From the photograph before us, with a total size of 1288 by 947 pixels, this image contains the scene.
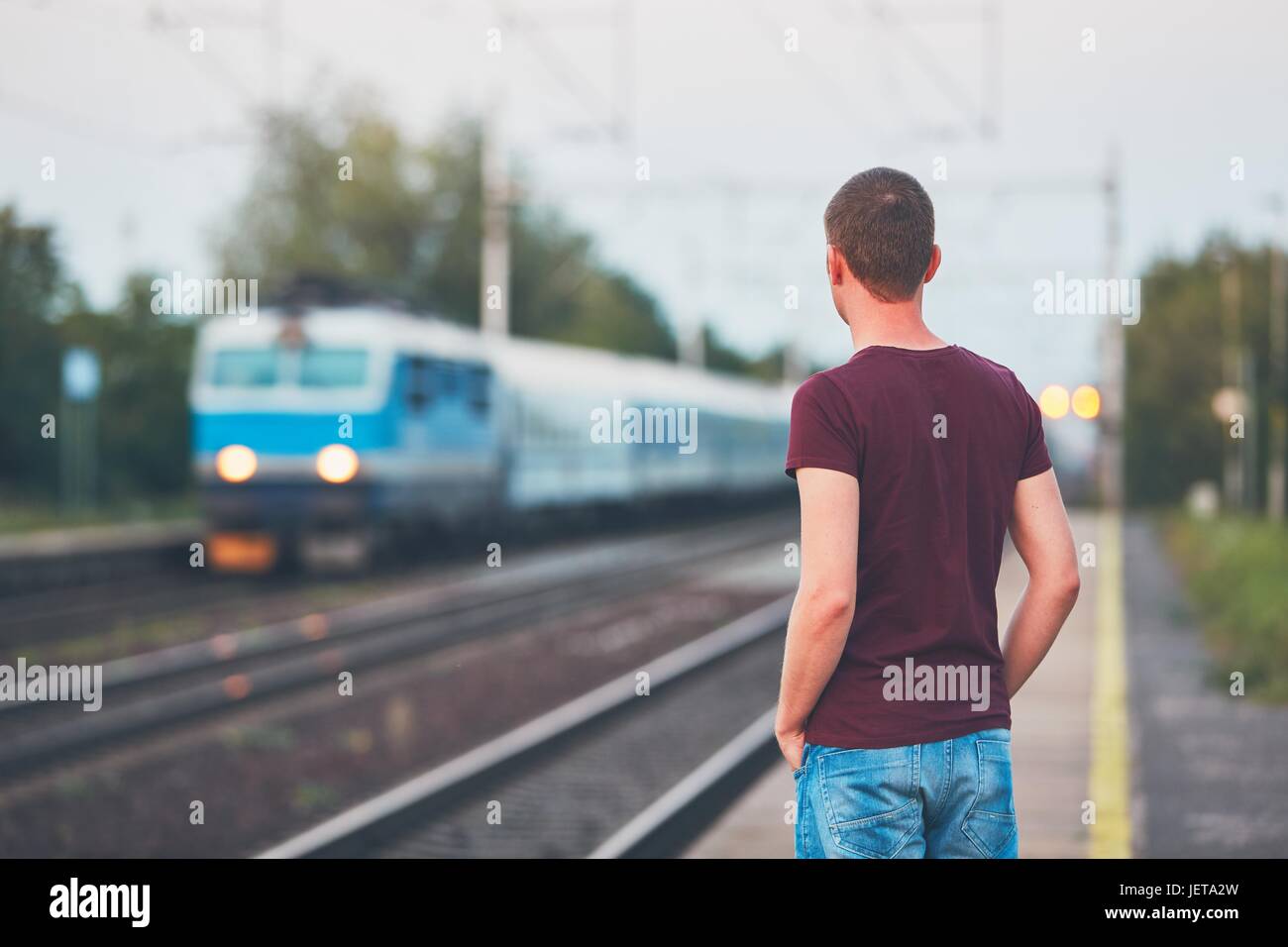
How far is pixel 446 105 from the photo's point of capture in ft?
159

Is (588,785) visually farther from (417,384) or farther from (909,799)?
(417,384)

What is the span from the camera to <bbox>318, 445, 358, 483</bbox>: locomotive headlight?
18.8 m

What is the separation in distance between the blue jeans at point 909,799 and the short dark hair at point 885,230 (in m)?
0.76

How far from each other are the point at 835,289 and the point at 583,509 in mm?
26078

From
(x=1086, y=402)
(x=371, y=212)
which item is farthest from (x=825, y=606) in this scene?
(x=371, y=212)

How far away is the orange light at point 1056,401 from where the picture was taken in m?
16.5

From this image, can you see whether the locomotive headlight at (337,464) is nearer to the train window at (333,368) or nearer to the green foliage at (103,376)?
the train window at (333,368)

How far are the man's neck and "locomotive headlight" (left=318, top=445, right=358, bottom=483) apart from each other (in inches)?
649

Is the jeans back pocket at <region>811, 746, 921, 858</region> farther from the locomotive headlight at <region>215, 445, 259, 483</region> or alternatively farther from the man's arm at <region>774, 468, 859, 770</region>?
the locomotive headlight at <region>215, 445, 259, 483</region>

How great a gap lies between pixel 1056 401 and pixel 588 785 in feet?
32.2

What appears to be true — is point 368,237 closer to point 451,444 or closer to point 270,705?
point 451,444

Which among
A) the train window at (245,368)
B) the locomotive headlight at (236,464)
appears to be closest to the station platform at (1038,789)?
→ the locomotive headlight at (236,464)

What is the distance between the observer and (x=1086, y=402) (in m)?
15.7
